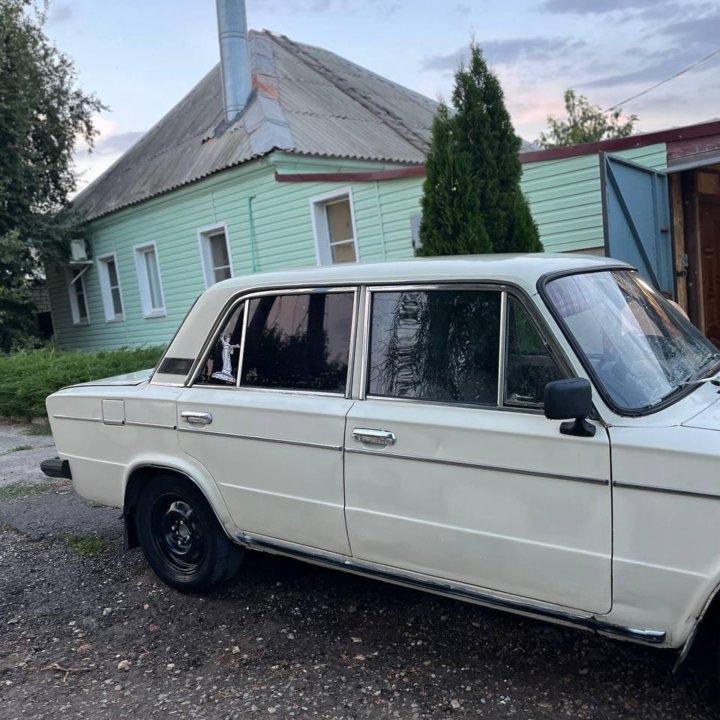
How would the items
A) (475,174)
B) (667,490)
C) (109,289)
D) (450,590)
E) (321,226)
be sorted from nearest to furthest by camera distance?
(667,490)
(450,590)
(475,174)
(321,226)
(109,289)

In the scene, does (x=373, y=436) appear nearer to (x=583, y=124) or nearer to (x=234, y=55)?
(x=234, y=55)

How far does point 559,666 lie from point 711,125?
641cm

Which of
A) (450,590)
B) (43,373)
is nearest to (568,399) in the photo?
(450,590)

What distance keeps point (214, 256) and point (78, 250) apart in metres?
5.06

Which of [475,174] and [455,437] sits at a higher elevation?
[475,174]

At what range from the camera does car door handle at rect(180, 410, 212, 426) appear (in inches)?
146

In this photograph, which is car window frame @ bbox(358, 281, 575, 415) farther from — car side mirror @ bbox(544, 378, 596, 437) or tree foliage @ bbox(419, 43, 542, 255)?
tree foliage @ bbox(419, 43, 542, 255)

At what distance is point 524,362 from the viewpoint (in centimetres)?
283

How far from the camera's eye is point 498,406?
285 cm

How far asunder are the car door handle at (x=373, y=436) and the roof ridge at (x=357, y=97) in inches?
474

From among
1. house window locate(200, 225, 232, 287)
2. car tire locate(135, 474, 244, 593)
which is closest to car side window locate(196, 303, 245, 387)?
car tire locate(135, 474, 244, 593)

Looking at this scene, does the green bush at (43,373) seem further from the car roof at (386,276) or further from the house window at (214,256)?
the car roof at (386,276)

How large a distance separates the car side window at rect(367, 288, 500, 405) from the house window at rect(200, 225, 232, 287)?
39.7ft

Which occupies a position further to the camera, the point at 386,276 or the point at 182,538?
the point at 182,538
